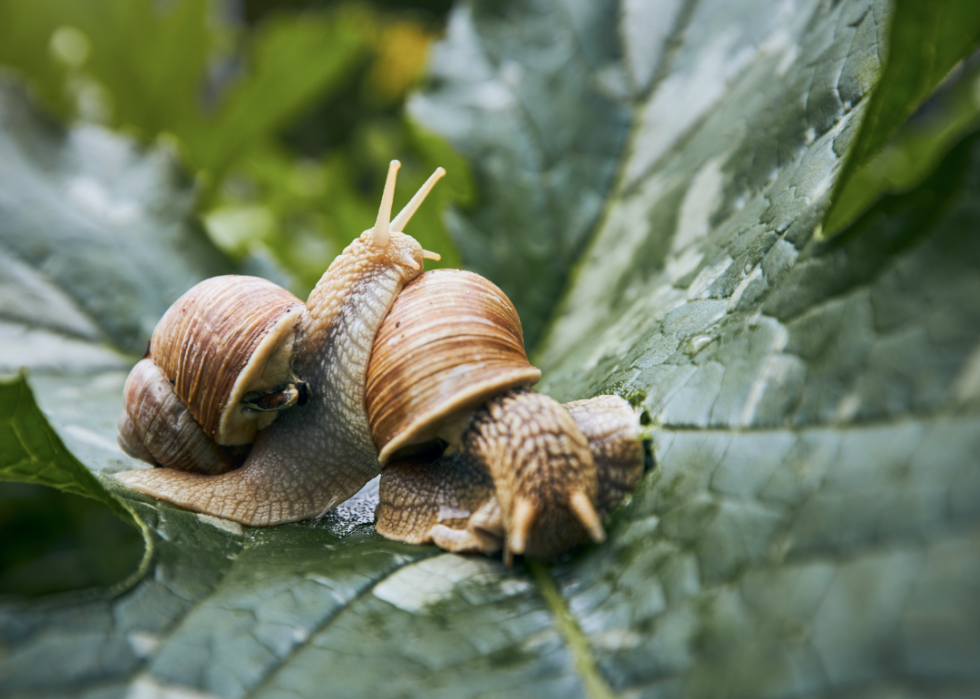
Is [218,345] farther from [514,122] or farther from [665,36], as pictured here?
[665,36]

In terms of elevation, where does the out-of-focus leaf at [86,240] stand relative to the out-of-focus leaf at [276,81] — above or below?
below

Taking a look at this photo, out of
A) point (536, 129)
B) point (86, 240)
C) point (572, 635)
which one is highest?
point (86, 240)

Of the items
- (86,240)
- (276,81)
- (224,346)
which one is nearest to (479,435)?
(224,346)

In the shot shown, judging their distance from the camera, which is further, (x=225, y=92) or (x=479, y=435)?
(x=225, y=92)

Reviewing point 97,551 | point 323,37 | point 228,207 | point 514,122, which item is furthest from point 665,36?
point 97,551

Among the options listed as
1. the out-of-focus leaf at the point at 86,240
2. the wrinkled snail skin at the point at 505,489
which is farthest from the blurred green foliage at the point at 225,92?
the wrinkled snail skin at the point at 505,489

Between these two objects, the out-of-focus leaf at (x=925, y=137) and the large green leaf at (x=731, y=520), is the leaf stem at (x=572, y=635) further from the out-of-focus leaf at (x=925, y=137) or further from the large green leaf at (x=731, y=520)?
the out-of-focus leaf at (x=925, y=137)

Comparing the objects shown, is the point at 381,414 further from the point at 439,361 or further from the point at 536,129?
the point at 536,129

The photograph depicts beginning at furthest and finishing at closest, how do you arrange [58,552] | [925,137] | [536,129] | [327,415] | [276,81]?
[276,81], [925,137], [58,552], [536,129], [327,415]
